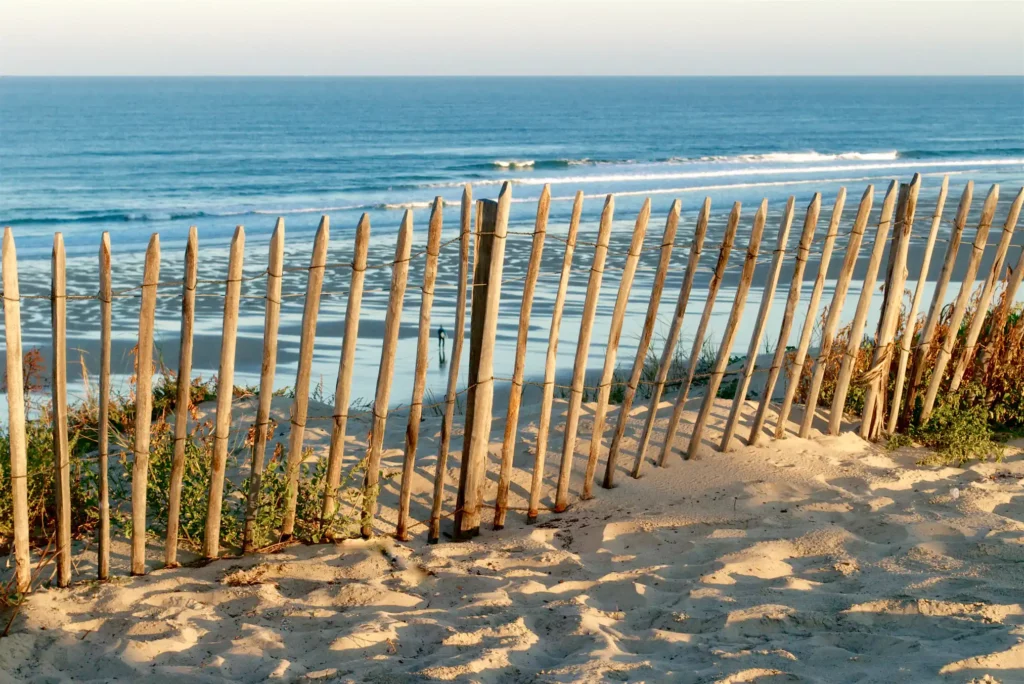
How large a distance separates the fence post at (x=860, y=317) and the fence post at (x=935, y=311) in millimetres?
389

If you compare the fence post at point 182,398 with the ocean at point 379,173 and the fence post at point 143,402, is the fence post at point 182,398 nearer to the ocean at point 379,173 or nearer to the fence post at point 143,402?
the fence post at point 143,402

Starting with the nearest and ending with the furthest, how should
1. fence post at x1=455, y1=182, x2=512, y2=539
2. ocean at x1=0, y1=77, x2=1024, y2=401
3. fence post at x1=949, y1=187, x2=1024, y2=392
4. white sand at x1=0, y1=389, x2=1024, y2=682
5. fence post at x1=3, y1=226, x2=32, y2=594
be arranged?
white sand at x1=0, y1=389, x2=1024, y2=682, fence post at x1=3, y1=226, x2=32, y2=594, fence post at x1=455, y1=182, x2=512, y2=539, fence post at x1=949, y1=187, x2=1024, y2=392, ocean at x1=0, y1=77, x2=1024, y2=401

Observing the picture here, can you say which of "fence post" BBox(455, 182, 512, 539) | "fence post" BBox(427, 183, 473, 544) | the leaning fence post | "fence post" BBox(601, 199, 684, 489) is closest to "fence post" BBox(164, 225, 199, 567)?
the leaning fence post

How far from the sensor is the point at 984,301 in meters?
6.07

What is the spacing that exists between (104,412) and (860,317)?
4.25 metres

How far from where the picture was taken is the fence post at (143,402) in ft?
13.5

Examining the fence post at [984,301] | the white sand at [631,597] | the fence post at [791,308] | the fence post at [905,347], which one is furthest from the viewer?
the fence post at [984,301]

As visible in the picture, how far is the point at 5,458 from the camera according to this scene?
5070 millimetres

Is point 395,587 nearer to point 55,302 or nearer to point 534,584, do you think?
point 534,584

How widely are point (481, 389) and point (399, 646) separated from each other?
1.53 metres

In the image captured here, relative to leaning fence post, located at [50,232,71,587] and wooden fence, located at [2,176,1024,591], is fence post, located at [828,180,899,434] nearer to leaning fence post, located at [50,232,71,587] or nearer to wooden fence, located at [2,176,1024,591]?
wooden fence, located at [2,176,1024,591]

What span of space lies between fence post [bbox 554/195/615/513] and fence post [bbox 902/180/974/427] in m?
2.29

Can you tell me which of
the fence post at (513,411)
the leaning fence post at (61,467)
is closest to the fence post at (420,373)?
the fence post at (513,411)

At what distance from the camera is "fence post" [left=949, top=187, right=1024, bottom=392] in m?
5.97
